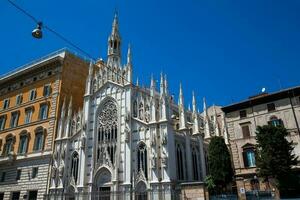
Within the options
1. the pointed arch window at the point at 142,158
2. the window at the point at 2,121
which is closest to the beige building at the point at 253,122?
the pointed arch window at the point at 142,158

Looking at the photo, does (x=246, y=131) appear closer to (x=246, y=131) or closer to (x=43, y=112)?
(x=246, y=131)

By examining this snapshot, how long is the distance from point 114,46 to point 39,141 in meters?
16.8

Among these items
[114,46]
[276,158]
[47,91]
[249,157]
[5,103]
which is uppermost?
[114,46]

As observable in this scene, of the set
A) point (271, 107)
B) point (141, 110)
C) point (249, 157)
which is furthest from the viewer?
point (141, 110)

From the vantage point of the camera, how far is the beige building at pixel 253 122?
2791 cm

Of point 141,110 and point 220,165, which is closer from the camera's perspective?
point 220,165

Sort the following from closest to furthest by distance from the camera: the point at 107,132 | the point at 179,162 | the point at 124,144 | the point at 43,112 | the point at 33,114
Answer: the point at 179,162, the point at 124,144, the point at 107,132, the point at 43,112, the point at 33,114

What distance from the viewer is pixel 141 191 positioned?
89.3ft

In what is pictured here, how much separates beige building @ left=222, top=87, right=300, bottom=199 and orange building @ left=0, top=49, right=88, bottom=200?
73.5ft

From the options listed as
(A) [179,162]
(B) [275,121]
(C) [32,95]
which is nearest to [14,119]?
(C) [32,95]

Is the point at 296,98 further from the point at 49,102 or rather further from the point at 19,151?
the point at 19,151

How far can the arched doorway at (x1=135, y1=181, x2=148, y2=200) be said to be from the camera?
2695cm

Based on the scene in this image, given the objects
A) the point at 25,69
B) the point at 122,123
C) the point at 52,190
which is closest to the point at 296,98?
the point at 122,123

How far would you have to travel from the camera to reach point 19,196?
112 ft
